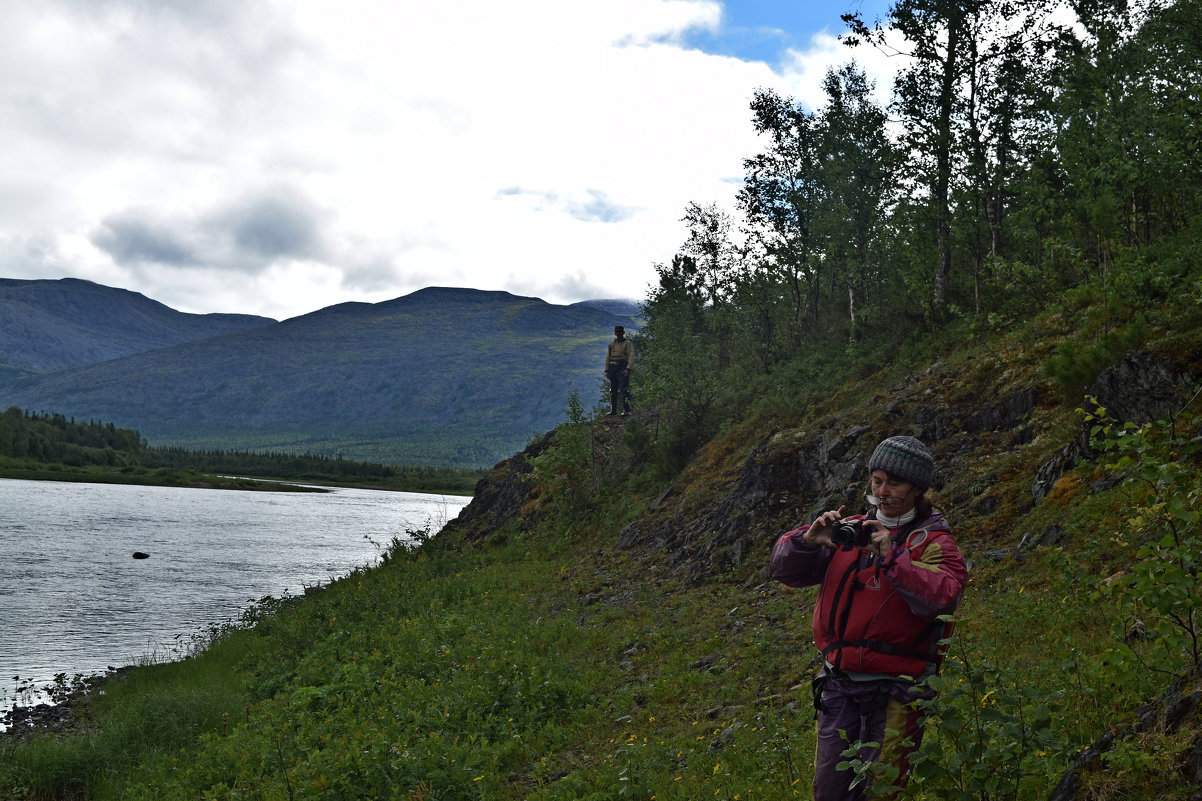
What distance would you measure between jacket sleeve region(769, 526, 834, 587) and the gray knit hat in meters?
0.58

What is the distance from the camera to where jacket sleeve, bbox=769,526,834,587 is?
459cm

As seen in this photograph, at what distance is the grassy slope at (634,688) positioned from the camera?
6043 millimetres

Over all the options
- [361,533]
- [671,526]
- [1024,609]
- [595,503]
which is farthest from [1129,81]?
[361,533]

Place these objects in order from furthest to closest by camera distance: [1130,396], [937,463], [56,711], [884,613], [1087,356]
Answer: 1. [56,711]
2. [937,463]
3. [1087,356]
4. [1130,396]
5. [884,613]

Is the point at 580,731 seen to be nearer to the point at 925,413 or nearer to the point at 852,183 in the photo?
the point at 925,413

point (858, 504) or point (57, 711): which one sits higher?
point (858, 504)

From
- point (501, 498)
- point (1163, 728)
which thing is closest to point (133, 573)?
point (501, 498)

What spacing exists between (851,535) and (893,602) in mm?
387

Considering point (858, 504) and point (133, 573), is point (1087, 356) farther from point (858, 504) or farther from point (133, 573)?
point (133, 573)

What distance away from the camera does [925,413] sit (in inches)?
642

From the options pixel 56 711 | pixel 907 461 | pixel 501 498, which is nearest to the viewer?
pixel 907 461

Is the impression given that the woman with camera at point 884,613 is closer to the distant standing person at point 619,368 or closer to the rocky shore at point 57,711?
the rocky shore at point 57,711

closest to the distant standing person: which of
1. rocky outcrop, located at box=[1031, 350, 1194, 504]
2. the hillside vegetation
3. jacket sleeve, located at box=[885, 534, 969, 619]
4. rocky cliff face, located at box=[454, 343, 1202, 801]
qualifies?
the hillside vegetation

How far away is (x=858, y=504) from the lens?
605 inches
